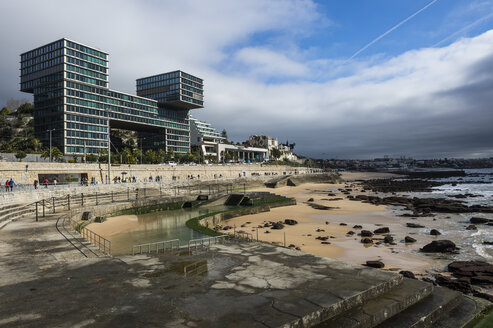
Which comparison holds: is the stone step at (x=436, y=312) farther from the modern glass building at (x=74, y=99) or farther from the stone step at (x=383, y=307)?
the modern glass building at (x=74, y=99)

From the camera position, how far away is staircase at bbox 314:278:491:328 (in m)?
7.45

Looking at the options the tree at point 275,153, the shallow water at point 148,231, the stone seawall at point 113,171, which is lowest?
the shallow water at point 148,231

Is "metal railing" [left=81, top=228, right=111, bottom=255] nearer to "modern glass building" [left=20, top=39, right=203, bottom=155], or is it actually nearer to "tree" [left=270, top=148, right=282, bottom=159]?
"modern glass building" [left=20, top=39, right=203, bottom=155]

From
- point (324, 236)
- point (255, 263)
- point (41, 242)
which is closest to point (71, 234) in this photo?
point (41, 242)

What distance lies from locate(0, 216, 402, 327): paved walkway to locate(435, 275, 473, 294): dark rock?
15.9ft

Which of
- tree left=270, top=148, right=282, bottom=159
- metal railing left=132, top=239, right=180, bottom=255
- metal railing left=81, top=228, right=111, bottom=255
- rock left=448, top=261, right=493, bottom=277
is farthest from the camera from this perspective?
tree left=270, top=148, right=282, bottom=159

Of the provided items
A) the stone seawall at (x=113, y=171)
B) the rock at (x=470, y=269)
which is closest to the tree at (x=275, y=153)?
the stone seawall at (x=113, y=171)

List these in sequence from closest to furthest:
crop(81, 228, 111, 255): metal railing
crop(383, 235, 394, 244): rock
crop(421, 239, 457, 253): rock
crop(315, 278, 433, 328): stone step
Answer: crop(315, 278, 433, 328): stone step
crop(81, 228, 111, 255): metal railing
crop(421, 239, 457, 253): rock
crop(383, 235, 394, 244): rock

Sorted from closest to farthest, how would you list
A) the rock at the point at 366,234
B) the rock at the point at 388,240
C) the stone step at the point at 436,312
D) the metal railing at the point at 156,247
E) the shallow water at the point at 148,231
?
the stone step at the point at 436,312
the metal railing at the point at 156,247
the shallow water at the point at 148,231
the rock at the point at 388,240
the rock at the point at 366,234

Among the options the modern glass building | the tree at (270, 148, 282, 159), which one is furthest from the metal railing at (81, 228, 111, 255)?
the tree at (270, 148, 282, 159)

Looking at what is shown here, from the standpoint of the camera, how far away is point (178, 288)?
8.53 metres

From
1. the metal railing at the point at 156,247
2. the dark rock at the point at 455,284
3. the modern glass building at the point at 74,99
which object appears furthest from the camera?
the modern glass building at the point at 74,99

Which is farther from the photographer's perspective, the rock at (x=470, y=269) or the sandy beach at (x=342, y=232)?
the sandy beach at (x=342, y=232)

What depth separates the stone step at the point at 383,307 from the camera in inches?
284
